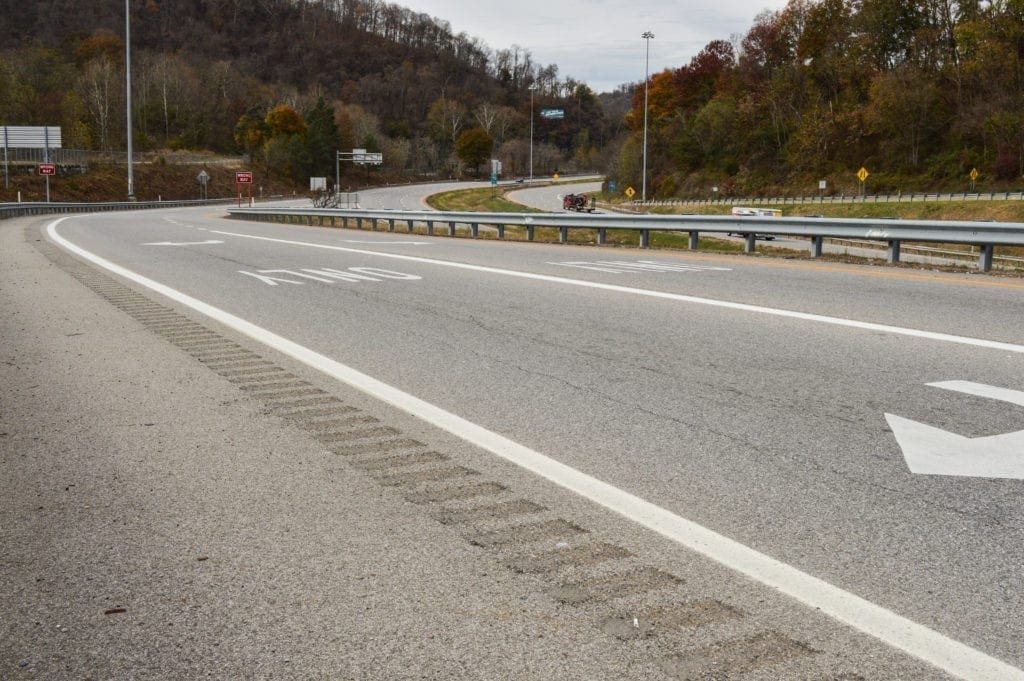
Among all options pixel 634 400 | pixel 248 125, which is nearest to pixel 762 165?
pixel 248 125

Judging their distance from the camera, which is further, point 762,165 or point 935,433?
point 762,165

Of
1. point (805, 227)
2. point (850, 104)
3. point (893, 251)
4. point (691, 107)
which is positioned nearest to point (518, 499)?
point (893, 251)

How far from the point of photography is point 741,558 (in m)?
3.51

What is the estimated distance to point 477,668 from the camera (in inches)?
108

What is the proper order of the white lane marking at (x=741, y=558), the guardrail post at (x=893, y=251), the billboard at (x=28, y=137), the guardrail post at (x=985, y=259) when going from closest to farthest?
the white lane marking at (x=741, y=558) → the guardrail post at (x=985, y=259) → the guardrail post at (x=893, y=251) → the billboard at (x=28, y=137)

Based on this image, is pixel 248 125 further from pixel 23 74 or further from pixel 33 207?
pixel 33 207

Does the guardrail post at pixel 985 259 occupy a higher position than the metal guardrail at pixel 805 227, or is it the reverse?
the metal guardrail at pixel 805 227

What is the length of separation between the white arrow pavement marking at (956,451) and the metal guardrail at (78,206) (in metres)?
49.9

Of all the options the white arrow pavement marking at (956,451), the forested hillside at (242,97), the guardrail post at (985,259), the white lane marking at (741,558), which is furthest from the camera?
the forested hillside at (242,97)

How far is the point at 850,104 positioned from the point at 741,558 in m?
91.1

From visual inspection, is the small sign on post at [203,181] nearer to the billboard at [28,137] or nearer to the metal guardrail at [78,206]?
the metal guardrail at [78,206]

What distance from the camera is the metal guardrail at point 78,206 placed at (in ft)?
168

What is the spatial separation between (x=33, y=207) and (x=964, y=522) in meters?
60.5

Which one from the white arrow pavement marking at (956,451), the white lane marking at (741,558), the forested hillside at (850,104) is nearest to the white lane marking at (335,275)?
the white lane marking at (741,558)
